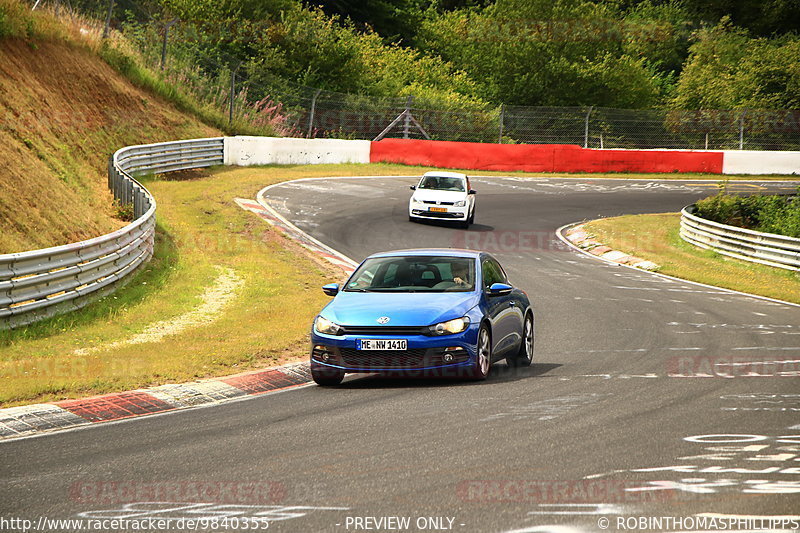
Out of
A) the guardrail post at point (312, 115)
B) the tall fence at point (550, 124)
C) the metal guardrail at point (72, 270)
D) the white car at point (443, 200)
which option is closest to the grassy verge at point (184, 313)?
the metal guardrail at point (72, 270)

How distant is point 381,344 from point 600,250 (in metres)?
17.7

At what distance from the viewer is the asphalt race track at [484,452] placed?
551 centimetres

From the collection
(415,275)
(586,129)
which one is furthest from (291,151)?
(415,275)

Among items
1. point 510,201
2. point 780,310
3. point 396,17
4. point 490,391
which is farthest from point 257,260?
point 396,17

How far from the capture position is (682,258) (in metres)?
25.7

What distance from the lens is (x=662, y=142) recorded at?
4578cm

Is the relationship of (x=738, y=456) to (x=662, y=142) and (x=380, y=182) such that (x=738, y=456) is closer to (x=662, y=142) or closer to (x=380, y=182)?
(x=380, y=182)

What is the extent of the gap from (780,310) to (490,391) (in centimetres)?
1039

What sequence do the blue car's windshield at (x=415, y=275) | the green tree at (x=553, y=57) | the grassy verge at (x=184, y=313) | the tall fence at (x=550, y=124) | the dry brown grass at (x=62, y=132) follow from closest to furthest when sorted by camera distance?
the grassy verge at (x=184, y=313) < the blue car's windshield at (x=415, y=275) < the dry brown grass at (x=62, y=132) < the tall fence at (x=550, y=124) < the green tree at (x=553, y=57)

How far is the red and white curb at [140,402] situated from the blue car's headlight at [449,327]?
1.84m

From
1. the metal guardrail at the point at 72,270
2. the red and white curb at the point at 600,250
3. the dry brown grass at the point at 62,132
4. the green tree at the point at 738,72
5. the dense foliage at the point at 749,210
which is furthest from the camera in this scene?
the green tree at the point at 738,72

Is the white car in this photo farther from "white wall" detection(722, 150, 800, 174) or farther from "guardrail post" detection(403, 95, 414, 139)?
"white wall" detection(722, 150, 800, 174)

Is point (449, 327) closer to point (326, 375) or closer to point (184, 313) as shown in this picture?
point (326, 375)

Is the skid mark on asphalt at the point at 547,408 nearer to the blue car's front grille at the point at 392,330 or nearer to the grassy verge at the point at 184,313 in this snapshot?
the blue car's front grille at the point at 392,330
